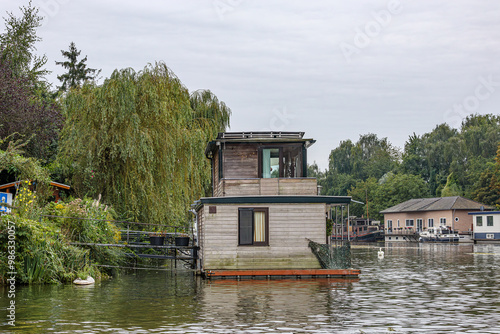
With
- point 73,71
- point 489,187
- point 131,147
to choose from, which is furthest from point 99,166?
point 489,187

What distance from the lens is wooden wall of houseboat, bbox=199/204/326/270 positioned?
26.0 meters

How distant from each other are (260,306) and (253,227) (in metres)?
8.28

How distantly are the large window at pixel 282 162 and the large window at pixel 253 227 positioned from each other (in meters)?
2.03

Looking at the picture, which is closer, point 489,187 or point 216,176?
point 216,176

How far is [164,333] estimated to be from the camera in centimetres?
1371

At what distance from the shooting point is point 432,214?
97188 mm

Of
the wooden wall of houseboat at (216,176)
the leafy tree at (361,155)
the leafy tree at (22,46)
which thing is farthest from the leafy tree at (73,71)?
the leafy tree at (361,155)

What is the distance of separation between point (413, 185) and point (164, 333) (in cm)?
10399

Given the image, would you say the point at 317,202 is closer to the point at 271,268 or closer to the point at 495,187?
the point at 271,268

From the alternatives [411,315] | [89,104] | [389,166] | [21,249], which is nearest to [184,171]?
[89,104]

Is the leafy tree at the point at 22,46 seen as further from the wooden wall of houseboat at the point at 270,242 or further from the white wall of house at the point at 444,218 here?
the white wall of house at the point at 444,218

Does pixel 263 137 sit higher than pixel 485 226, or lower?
higher

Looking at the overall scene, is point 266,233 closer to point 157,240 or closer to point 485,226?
point 157,240

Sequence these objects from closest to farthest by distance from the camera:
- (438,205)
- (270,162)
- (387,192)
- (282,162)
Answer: (282,162), (270,162), (438,205), (387,192)
